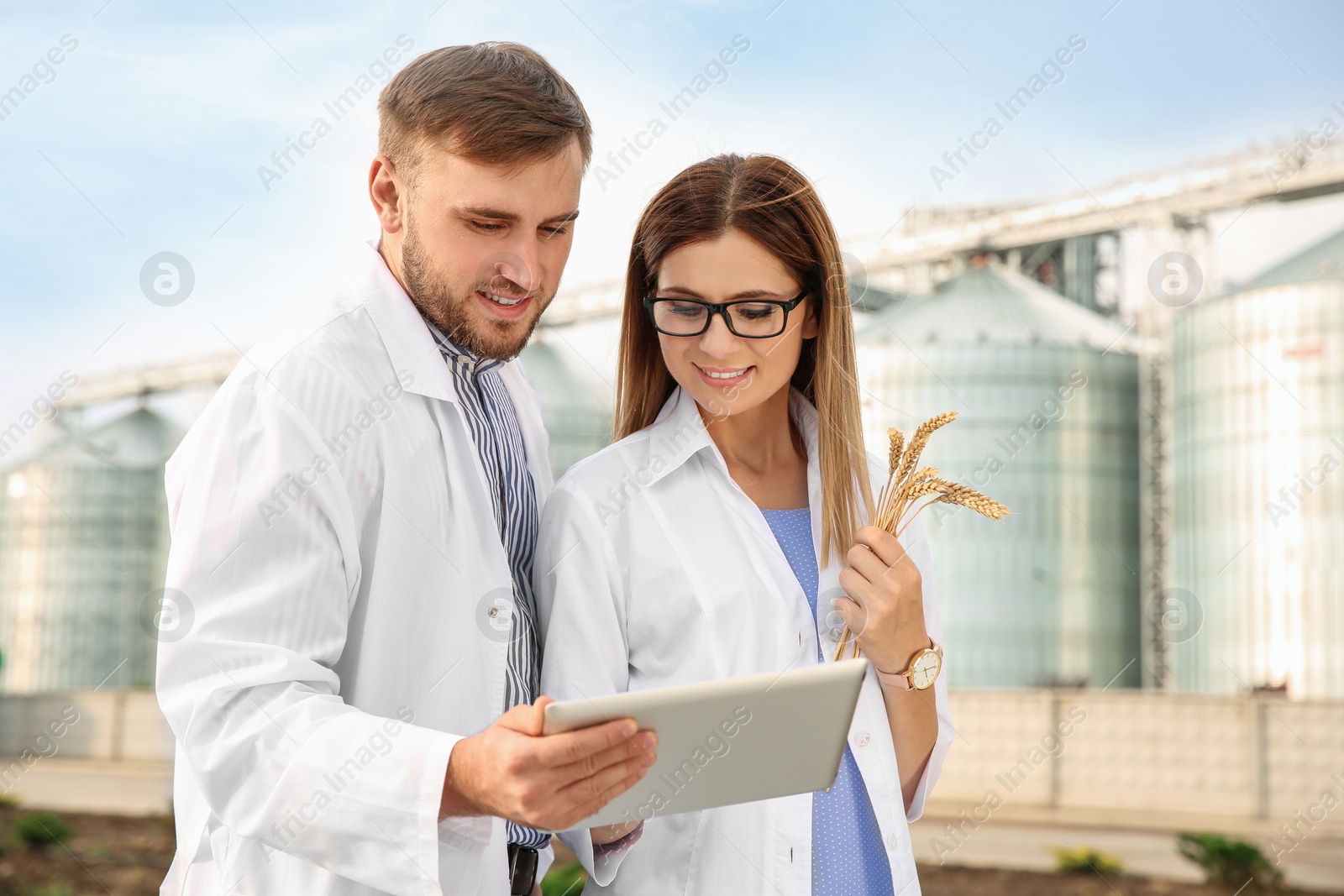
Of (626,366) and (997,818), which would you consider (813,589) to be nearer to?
(626,366)

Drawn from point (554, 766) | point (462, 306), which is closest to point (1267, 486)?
point (462, 306)

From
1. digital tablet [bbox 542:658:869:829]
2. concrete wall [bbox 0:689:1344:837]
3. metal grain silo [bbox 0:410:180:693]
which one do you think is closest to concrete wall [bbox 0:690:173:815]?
concrete wall [bbox 0:689:1344:837]

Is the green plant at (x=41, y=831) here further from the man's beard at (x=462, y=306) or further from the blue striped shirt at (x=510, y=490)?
the man's beard at (x=462, y=306)

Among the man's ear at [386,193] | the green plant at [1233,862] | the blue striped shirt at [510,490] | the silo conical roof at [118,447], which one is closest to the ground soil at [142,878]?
the green plant at [1233,862]

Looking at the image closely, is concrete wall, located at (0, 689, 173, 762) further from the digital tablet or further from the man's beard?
the digital tablet

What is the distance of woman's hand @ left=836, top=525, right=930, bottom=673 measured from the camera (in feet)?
7.06

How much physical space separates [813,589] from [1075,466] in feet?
51.8

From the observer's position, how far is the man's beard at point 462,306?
2.17 meters

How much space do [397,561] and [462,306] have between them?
0.51 m

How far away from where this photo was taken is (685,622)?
6.84 feet

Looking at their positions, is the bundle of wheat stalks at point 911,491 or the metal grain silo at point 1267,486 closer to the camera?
the bundle of wheat stalks at point 911,491

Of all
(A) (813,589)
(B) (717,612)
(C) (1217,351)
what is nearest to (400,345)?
(B) (717,612)

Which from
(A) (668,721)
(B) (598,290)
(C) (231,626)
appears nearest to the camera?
(A) (668,721)

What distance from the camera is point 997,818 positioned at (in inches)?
481
